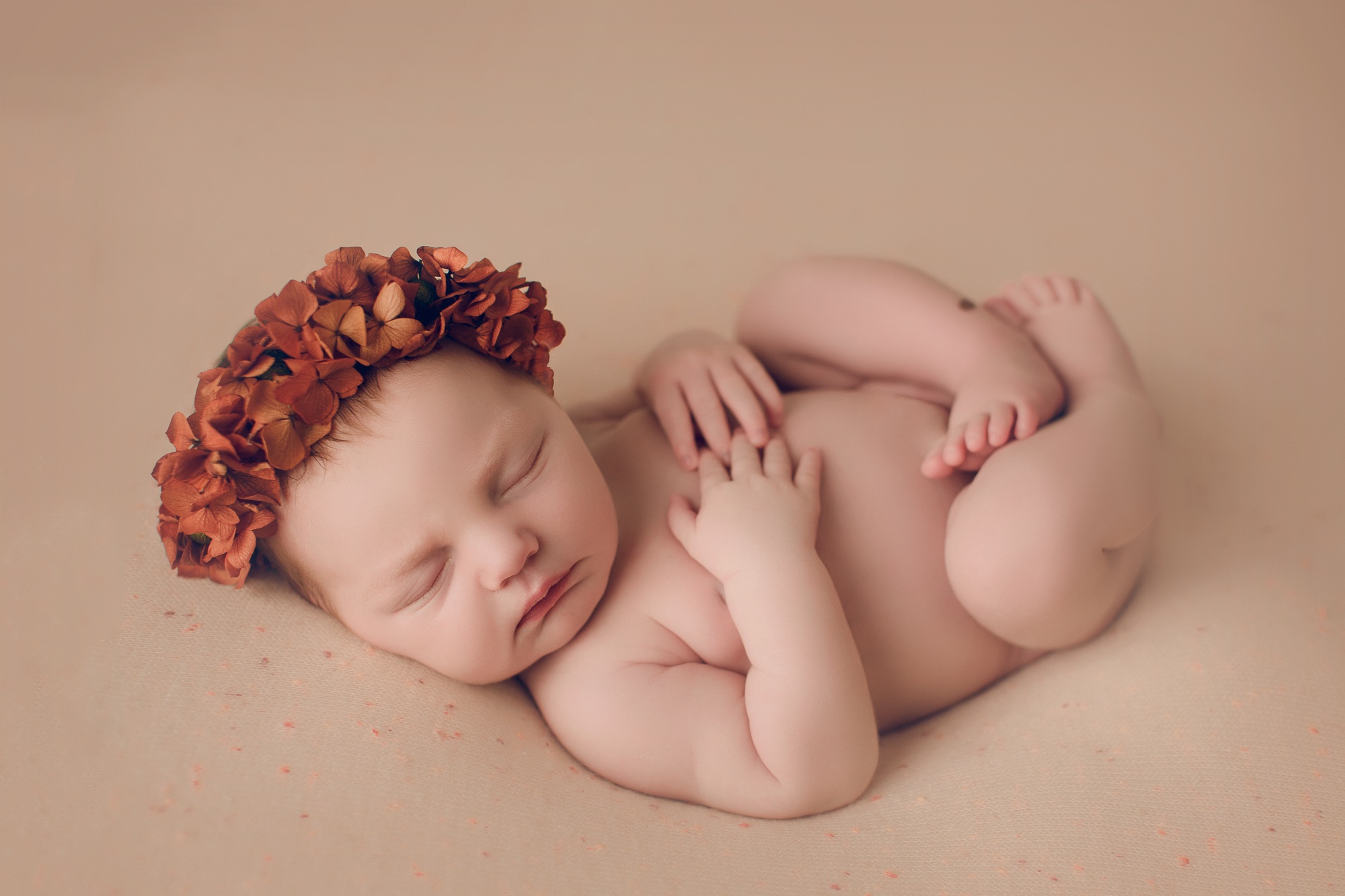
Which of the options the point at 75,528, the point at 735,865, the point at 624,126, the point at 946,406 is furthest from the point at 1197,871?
the point at 624,126

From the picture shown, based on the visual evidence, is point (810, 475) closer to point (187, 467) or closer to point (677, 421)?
point (677, 421)

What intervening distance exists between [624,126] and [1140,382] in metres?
1.21

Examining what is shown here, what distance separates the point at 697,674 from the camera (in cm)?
108

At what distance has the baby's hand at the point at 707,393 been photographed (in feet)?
3.97

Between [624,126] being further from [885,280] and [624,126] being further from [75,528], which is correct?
[75,528]

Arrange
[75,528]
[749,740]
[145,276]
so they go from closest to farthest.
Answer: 1. [749,740]
2. [75,528]
3. [145,276]

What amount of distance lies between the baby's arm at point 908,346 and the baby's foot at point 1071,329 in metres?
0.03

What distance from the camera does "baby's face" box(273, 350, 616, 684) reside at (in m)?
0.94

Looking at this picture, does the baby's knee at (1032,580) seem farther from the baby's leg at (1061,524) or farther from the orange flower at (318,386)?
the orange flower at (318,386)

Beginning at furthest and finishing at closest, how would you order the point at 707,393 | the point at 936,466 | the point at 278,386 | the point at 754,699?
the point at 707,393, the point at 936,466, the point at 754,699, the point at 278,386

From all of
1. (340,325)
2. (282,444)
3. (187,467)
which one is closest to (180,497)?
(187,467)

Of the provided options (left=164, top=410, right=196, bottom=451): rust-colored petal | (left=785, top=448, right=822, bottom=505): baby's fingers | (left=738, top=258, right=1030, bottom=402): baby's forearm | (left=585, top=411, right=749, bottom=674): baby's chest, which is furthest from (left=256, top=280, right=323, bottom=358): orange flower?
(left=738, top=258, right=1030, bottom=402): baby's forearm

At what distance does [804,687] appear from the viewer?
990 millimetres

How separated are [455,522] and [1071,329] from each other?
2.85ft
